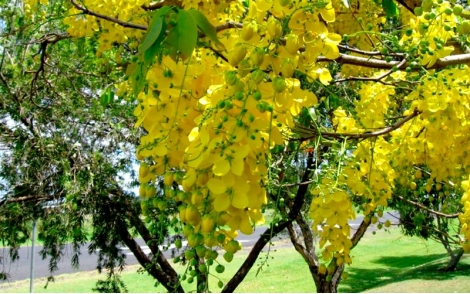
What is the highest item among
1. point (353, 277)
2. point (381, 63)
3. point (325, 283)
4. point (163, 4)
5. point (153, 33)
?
point (163, 4)

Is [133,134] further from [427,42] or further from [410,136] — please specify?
[427,42]

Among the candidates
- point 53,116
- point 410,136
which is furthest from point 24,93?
point 410,136

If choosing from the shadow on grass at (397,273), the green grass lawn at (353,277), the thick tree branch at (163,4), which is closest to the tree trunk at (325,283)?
the green grass lawn at (353,277)

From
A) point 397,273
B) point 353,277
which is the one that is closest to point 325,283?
point 353,277

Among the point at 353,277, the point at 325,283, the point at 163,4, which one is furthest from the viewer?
the point at 353,277

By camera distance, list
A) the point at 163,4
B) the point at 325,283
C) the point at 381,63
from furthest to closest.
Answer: the point at 325,283 < the point at 163,4 < the point at 381,63

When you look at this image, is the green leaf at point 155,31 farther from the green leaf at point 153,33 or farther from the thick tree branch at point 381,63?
the thick tree branch at point 381,63

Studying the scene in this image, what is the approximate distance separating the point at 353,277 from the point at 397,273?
0.77 m

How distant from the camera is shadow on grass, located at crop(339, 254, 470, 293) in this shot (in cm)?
793

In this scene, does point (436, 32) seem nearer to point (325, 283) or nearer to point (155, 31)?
point (155, 31)

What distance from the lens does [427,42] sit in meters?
1.38

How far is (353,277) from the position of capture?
8.87 metres

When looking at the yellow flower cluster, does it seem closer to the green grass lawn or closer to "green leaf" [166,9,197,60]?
"green leaf" [166,9,197,60]

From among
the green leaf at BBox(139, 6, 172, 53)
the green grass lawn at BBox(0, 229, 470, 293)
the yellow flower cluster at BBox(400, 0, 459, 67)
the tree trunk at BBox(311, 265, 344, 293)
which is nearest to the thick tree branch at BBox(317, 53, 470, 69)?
the yellow flower cluster at BBox(400, 0, 459, 67)
